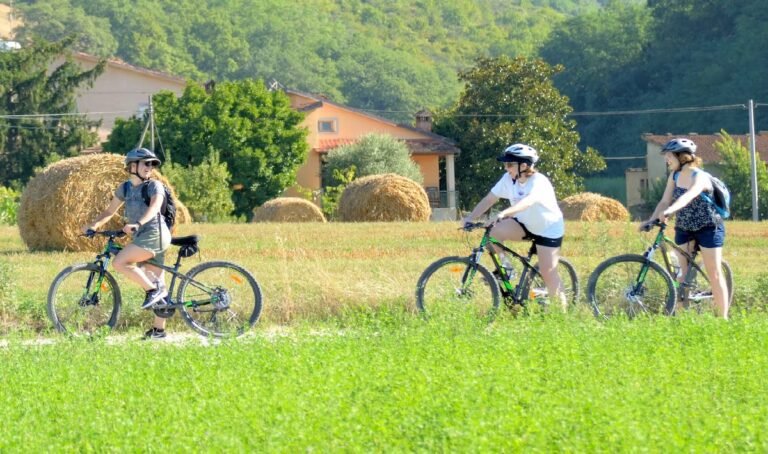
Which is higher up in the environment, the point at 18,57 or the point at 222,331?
the point at 18,57

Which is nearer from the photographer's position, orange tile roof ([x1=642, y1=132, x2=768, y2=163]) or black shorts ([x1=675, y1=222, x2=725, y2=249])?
black shorts ([x1=675, y1=222, x2=725, y2=249])

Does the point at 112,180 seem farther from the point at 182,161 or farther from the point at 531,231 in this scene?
the point at 182,161

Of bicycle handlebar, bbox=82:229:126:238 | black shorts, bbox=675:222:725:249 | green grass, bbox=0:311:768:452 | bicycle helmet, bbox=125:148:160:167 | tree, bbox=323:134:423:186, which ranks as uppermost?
tree, bbox=323:134:423:186

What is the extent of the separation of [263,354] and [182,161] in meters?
52.2

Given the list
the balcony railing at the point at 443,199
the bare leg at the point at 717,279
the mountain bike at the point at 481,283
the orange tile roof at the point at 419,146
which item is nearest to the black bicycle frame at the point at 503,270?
the mountain bike at the point at 481,283

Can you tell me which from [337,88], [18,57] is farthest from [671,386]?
[337,88]

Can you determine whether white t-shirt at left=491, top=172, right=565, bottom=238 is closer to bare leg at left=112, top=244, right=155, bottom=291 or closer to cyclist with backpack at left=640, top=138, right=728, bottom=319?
cyclist with backpack at left=640, top=138, right=728, bottom=319

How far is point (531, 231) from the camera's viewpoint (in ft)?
41.1

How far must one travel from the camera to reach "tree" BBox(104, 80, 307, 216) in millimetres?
61188

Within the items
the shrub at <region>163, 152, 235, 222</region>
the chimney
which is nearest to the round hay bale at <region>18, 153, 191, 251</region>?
the shrub at <region>163, 152, 235, 222</region>

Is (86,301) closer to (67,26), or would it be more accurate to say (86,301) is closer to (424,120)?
(424,120)

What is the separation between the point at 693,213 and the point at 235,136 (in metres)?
49.8

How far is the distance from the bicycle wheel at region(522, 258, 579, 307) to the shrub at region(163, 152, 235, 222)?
118 feet

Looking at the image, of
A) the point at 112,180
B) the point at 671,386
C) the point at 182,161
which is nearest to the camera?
the point at 671,386
